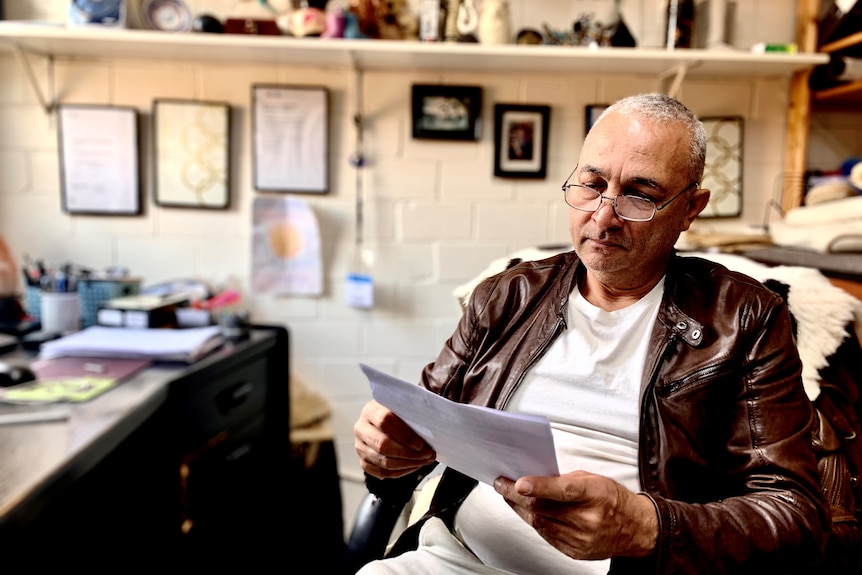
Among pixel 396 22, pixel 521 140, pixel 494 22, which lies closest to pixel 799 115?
pixel 521 140

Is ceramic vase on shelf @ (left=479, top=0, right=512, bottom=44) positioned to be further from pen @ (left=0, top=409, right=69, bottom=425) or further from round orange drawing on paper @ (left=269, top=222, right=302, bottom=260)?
pen @ (left=0, top=409, right=69, bottom=425)

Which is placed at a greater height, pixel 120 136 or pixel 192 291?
pixel 120 136

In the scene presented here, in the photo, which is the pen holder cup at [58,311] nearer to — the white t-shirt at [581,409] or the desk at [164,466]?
the desk at [164,466]

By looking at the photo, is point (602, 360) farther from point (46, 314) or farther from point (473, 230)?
point (46, 314)

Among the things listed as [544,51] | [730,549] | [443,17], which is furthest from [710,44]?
[730,549]

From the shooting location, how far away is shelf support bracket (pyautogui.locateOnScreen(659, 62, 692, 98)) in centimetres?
190

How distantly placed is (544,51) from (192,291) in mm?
1333

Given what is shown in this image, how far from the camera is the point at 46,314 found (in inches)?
68.5

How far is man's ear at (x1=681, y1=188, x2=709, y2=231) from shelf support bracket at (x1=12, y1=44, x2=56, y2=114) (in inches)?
78.8

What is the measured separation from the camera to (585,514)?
71 centimetres

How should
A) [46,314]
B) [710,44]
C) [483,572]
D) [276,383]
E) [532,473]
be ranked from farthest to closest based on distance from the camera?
[276,383] → [710,44] → [46,314] → [483,572] → [532,473]

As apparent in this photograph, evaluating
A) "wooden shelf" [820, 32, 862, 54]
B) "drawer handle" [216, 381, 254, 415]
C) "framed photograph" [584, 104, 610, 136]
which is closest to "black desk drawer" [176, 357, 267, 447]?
"drawer handle" [216, 381, 254, 415]

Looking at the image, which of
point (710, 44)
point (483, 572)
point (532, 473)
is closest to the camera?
point (532, 473)

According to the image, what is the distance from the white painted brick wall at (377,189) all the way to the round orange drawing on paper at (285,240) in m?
0.09
